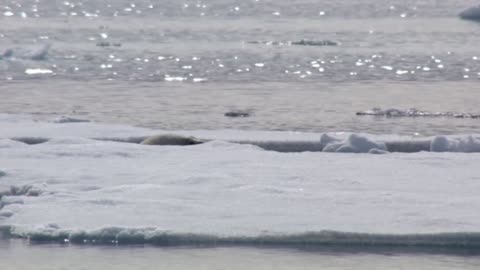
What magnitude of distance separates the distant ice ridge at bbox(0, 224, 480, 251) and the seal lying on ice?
12.3 feet

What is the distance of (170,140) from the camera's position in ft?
39.0

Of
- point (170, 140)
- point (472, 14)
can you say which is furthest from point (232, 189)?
point (472, 14)

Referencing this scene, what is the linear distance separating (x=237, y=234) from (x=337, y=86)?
1165 cm

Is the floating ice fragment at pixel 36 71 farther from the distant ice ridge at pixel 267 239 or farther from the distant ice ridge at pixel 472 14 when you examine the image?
the distant ice ridge at pixel 472 14

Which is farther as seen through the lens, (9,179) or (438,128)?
(438,128)

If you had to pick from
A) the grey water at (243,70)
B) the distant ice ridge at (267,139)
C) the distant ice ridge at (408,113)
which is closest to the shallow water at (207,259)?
the distant ice ridge at (267,139)

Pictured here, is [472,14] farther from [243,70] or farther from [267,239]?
[267,239]

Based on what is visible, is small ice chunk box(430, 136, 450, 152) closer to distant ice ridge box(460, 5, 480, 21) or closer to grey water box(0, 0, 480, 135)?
grey water box(0, 0, 480, 135)

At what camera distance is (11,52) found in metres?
23.2

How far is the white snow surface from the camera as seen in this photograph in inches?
324

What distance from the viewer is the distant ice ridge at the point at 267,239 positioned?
7926 millimetres

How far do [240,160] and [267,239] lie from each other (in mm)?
2495

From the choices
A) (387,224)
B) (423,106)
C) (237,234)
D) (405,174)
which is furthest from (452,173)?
(423,106)

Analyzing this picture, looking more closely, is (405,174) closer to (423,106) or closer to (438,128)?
(438,128)
